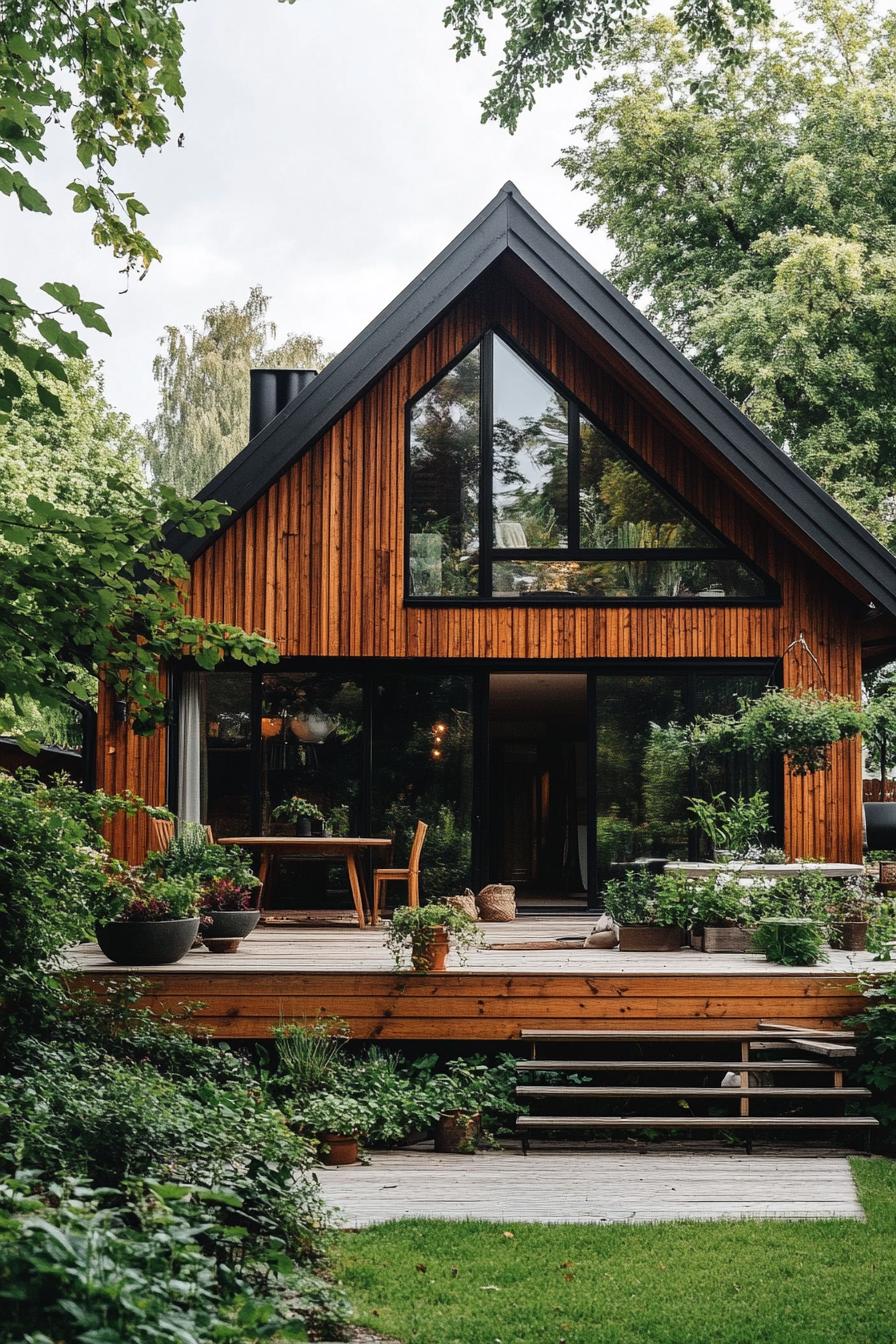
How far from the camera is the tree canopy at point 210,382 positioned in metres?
23.2

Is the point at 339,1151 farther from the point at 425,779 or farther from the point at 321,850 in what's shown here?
the point at 425,779

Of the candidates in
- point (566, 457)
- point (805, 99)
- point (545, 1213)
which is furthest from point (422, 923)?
point (805, 99)

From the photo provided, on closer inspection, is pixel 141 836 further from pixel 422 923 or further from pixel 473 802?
pixel 422 923

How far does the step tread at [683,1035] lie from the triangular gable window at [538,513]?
4.31 metres

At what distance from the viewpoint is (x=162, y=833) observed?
898cm

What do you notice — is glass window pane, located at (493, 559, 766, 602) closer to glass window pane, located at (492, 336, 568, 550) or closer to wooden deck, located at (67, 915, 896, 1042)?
glass window pane, located at (492, 336, 568, 550)

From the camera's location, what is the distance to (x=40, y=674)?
3.90 m

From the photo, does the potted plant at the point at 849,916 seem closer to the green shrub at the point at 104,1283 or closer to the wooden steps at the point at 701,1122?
the wooden steps at the point at 701,1122

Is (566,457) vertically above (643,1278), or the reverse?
(566,457)

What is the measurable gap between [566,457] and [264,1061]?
5.55 m

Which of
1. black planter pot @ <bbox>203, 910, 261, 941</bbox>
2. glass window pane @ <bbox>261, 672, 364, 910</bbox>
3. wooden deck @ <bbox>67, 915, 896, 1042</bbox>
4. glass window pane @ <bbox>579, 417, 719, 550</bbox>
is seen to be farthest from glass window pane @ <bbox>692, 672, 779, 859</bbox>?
black planter pot @ <bbox>203, 910, 261, 941</bbox>

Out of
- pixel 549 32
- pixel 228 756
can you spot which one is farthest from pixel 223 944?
pixel 549 32

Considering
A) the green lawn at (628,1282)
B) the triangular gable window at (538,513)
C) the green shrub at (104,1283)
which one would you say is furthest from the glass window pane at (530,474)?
the green shrub at (104,1283)

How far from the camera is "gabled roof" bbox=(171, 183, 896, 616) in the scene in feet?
30.7
